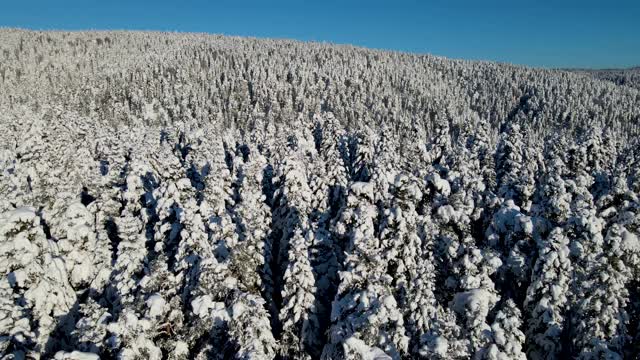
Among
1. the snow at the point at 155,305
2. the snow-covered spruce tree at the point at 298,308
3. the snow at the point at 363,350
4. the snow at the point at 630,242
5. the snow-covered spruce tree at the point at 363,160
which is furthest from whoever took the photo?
the snow-covered spruce tree at the point at 363,160

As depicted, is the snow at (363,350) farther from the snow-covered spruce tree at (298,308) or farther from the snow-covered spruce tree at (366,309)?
the snow-covered spruce tree at (298,308)

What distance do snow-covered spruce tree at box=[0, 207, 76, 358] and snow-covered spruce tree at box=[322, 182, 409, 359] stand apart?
12383mm

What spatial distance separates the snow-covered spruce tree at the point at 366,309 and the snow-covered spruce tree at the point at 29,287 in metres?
12.4

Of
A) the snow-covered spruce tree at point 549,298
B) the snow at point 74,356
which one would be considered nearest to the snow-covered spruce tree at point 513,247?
the snow-covered spruce tree at point 549,298

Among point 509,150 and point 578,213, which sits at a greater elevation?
point 509,150

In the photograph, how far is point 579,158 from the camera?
4491 centimetres

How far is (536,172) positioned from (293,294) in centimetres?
3388

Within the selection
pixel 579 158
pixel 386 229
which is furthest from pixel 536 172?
pixel 386 229

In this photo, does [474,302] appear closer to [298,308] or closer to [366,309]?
[366,309]

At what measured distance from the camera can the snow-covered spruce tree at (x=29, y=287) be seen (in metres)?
20.4

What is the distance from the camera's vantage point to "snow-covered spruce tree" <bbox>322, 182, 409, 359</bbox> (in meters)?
21.4

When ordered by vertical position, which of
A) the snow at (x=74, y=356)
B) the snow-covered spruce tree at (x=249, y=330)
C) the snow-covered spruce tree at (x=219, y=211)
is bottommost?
the snow at (x=74, y=356)

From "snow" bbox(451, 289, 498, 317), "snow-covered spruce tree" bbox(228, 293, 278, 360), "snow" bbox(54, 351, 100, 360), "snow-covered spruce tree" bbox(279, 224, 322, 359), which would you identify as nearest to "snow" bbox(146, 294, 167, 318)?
"snow-covered spruce tree" bbox(228, 293, 278, 360)

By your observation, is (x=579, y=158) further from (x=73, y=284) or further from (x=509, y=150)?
(x=73, y=284)
